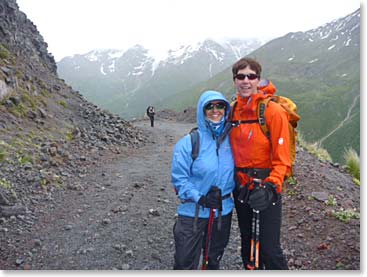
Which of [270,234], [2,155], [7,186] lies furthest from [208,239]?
[2,155]

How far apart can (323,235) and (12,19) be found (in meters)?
20.1

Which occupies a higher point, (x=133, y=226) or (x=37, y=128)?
(x=37, y=128)

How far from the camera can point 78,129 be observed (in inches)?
575

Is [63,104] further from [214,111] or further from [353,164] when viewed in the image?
[214,111]

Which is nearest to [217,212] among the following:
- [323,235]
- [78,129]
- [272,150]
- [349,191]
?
[272,150]

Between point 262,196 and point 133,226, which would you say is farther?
point 133,226

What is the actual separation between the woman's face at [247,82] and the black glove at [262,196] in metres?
1.11

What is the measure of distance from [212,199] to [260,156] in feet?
2.46

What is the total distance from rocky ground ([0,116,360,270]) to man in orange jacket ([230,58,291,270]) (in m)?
1.54

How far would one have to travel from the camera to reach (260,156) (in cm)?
412

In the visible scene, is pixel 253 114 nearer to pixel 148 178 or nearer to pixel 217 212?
pixel 217 212

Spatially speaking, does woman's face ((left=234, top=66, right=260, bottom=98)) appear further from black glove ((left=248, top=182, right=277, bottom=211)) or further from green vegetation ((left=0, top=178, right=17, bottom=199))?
green vegetation ((left=0, top=178, right=17, bottom=199))

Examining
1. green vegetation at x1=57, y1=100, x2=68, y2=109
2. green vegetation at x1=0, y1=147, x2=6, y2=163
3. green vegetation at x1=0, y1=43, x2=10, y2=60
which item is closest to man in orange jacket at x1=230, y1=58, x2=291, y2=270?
green vegetation at x1=0, y1=147, x2=6, y2=163

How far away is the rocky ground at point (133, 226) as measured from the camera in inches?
223
